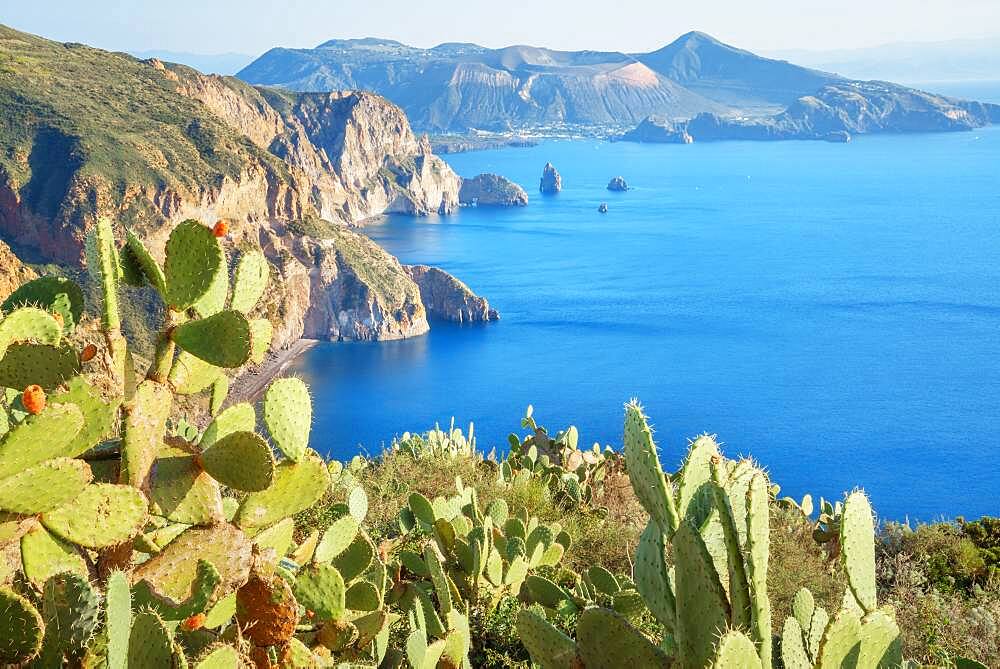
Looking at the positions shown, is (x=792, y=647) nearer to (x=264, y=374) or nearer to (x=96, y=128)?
(x=264, y=374)

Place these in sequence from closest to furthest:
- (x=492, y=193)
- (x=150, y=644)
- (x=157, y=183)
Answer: (x=150, y=644), (x=157, y=183), (x=492, y=193)

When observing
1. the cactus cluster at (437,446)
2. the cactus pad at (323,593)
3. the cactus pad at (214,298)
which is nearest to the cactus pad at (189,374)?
the cactus pad at (214,298)

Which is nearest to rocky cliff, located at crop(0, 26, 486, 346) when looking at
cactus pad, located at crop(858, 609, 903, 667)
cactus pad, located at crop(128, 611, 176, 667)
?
cactus pad, located at crop(128, 611, 176, 667)

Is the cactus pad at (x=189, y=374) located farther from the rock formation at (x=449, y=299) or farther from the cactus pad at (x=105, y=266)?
the rock formation at (x=449, y=299)

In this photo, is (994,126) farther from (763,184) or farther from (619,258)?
(619,258)

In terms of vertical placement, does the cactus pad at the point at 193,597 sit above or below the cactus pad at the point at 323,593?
above

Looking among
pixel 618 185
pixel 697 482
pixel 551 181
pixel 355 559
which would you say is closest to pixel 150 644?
pixel 697 482
